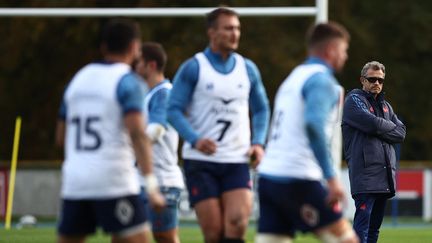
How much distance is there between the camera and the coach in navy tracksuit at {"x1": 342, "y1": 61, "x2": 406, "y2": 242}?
42.3 feet

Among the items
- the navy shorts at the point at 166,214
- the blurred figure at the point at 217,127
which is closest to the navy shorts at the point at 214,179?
the blurred figure at the point at 217,127

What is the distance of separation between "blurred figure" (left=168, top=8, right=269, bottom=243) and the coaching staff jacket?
2.96 meters

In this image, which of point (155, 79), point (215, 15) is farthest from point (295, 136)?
point (155, 79)

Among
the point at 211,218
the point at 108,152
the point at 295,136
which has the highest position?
the point at 295,136

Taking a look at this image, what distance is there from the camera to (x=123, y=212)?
26.8 feet

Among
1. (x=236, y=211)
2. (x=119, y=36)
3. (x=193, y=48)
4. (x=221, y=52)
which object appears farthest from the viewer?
(x=193, y=48)

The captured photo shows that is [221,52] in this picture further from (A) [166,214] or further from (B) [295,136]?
(B) [295,136]

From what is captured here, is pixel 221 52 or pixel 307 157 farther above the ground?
pixel 221 52

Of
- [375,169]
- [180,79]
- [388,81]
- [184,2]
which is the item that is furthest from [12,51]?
[180,79]

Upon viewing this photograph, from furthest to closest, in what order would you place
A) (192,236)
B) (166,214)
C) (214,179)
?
(192,236) < (166,214) < (214,179)

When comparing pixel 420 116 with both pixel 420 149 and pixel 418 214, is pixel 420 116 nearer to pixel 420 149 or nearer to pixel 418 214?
pixel 420 149

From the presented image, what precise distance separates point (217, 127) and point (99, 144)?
1918 mm

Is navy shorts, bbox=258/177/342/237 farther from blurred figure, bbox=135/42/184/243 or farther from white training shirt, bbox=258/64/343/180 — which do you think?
blurred figure, bbox=135/42/184/243

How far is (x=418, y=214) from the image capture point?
27.2 metres
